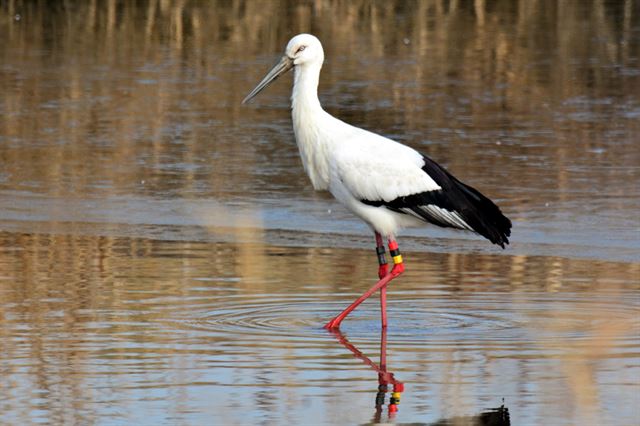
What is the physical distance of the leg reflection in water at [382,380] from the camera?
23.5ft

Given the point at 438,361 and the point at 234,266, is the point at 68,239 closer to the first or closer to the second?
the point at 234,266

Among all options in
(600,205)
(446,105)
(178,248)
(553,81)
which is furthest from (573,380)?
(553,81)

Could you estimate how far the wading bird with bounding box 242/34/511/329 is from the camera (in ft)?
31.8

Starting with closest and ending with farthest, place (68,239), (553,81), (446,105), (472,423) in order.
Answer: (472,423) < (68,239) < (446,105) < (553,81)

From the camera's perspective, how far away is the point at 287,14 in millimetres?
30766

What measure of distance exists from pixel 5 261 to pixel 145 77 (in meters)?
11.3

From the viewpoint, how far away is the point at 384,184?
9719mm

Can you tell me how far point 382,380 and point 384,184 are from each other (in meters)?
2.12

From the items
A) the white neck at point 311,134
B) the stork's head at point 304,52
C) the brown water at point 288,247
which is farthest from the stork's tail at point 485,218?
the stork's head at point 304,52

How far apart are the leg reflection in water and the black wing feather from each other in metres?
0.86

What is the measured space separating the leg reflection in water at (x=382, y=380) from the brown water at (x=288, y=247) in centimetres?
3

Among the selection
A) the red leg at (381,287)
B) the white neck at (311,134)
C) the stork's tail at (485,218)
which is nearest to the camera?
the red leg at (381,287)

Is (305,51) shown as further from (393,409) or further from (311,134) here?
(393,409)

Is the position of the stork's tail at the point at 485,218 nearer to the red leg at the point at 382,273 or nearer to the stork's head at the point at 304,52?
the red leg at the point at 382,273
